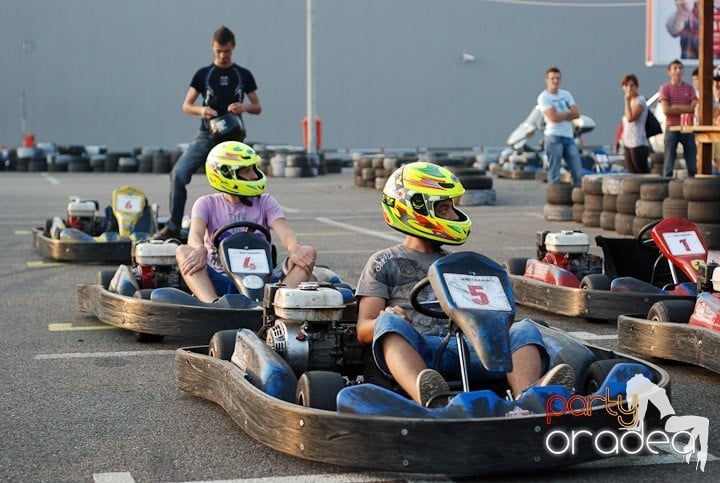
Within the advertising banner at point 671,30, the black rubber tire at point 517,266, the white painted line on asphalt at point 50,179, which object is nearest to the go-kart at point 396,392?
the black rubber tire at point 517,266

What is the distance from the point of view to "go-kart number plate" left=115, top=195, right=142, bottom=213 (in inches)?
361

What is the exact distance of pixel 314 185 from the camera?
20234mm

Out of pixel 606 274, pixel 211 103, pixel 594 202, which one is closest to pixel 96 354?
pixel 606 274

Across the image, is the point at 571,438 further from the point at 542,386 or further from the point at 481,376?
the point at 481,376

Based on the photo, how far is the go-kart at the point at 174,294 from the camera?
5.46m

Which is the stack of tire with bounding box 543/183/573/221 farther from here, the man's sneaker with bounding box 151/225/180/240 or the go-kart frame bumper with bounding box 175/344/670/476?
the go-kart frame bumper with bounding box 175/344/670/476

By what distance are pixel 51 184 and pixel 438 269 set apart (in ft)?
57.8

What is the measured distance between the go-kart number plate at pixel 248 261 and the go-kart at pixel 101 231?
3.16 m

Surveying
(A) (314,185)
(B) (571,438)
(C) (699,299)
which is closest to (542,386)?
(B) (571,438)

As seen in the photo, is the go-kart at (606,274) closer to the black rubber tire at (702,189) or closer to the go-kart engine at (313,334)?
the go-kart engine at (313,334)

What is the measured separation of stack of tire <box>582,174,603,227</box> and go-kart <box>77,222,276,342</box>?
235 inches

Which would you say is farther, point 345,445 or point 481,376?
point 481,376

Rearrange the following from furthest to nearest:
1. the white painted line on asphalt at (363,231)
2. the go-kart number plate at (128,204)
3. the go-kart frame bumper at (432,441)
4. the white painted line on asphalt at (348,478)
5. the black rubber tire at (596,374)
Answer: the white painted line on asphalt at (363,231) → the go-kart number plate at (128,204) → the black rubber tire at (596,374) → the white painted line on asphalt at (348,478) → the go-kart frame bumper at (432,441)

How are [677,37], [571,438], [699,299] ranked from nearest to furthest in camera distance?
[571,438], [699,299], [677,37]
